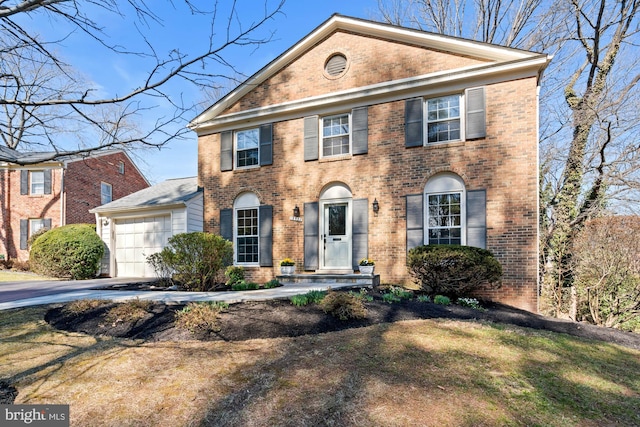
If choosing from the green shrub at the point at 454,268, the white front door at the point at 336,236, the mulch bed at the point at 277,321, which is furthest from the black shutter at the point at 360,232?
the mulch bed at the point at 277,321

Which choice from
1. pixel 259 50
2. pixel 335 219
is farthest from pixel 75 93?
pixel 335 219

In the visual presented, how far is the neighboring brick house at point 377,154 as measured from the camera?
7.89m

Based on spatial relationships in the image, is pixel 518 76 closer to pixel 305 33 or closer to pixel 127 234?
pixel 305 33

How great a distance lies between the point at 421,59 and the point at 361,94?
1.87 metres

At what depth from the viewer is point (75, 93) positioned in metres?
3.99

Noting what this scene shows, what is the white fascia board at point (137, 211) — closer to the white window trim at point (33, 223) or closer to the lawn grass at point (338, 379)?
the white window trim at point (33, 223)

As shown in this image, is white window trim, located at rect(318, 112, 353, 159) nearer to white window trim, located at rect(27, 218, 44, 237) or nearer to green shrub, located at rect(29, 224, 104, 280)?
green shrub, located at rect(29, 224, 104, 280)

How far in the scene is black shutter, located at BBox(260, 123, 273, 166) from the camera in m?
10.6

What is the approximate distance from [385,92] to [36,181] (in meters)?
18.2

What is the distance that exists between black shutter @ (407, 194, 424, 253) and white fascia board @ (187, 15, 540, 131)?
4.01 m

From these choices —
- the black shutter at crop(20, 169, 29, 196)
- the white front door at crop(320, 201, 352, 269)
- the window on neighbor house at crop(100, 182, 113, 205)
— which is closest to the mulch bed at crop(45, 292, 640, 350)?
the white front door at crop(320, 201, 352, 269)

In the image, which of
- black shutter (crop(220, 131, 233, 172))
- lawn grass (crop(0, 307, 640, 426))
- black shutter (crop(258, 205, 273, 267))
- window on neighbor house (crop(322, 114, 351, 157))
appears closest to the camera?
lawn grass (crop(0, 307, 640, 426))

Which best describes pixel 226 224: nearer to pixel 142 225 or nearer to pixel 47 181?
pixel 142 225

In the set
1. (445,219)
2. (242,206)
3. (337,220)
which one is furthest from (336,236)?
(242,206)
